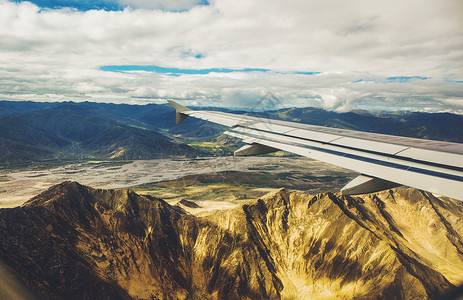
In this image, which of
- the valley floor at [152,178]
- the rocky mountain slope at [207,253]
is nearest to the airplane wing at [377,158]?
the rocky mountain slope at [207,253]

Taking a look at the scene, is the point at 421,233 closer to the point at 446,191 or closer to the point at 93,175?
the point at 446,191

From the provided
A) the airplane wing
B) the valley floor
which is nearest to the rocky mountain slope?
the airplane wing

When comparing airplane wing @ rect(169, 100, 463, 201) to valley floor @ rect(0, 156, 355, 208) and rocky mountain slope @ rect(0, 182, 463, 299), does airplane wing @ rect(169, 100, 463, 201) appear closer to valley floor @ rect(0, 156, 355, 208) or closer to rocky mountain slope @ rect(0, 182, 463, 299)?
rocky mountain slope @ rect(0, 182, 463, 299)

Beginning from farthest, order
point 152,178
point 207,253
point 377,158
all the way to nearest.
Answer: point 152,178
point 207,253
point 377,158

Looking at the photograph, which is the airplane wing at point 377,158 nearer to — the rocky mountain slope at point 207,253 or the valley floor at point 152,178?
the rocky mountain slope at point 207,253

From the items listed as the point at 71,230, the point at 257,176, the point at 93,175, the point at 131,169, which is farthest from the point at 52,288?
the point at 131,169

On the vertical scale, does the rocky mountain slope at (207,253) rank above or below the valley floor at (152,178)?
above

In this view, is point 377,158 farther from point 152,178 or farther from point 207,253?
point 152,178

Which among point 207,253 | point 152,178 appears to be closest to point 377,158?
point 207,253
